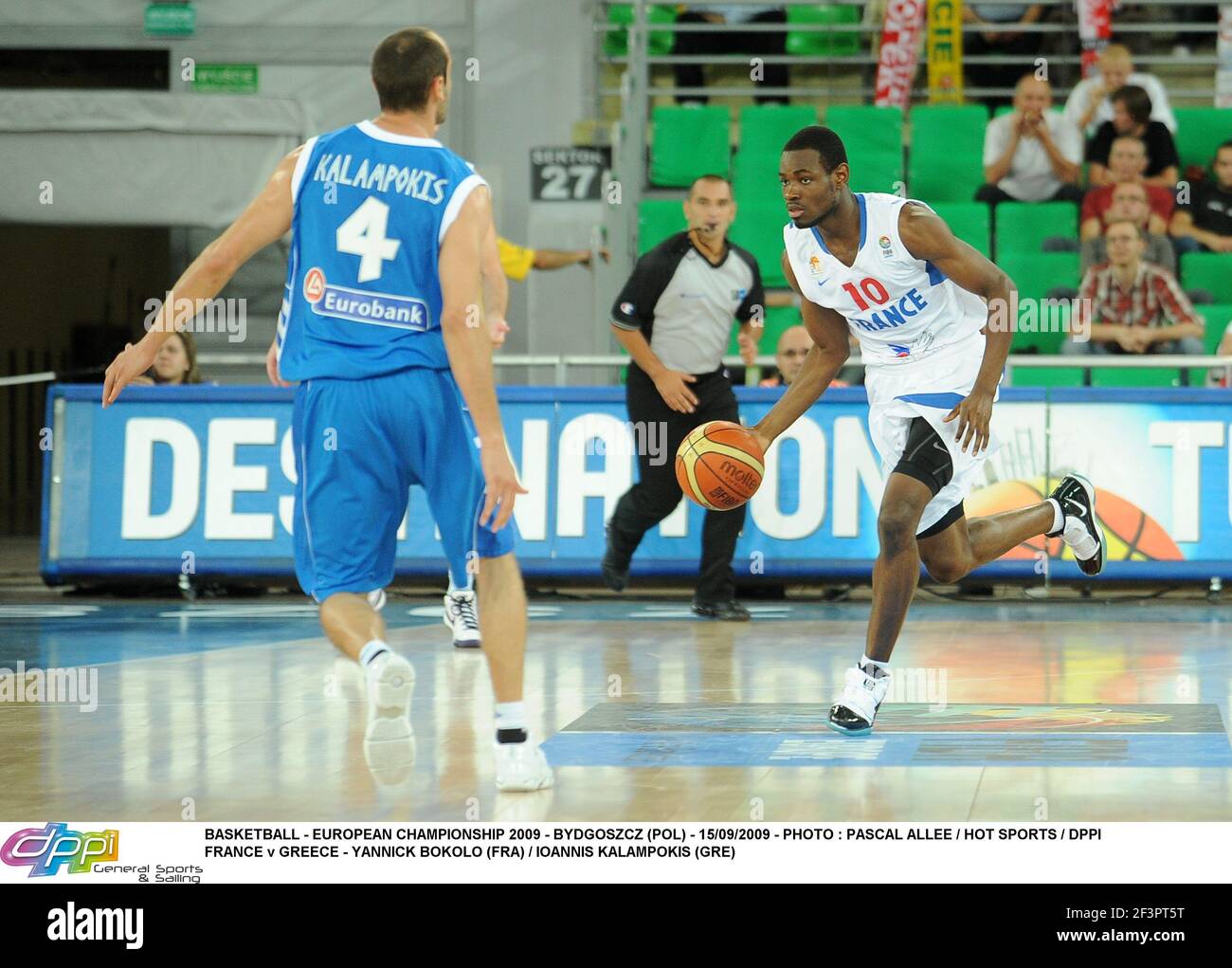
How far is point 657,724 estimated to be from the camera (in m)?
6.45

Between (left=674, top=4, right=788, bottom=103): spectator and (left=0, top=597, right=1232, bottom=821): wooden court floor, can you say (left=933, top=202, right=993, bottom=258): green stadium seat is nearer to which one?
(left=674, top=4, right=788, bottom=103): spectator

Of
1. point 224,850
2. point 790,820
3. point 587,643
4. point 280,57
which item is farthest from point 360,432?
point 280,57

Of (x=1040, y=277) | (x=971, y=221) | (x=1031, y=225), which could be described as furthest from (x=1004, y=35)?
(x=1040, y=277)

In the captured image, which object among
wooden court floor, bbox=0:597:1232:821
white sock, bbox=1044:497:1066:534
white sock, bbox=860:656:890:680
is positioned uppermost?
white sock, bbox=1044:497:1066:534

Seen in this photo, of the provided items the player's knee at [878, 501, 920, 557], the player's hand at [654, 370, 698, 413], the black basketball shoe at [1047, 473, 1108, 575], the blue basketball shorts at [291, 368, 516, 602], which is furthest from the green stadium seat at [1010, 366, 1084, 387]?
the blue basketball shorts at [291, 368, 516, 602]

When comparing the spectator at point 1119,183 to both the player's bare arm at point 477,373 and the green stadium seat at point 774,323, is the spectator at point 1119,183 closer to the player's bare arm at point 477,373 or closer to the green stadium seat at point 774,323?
the green stadium seat at point 774,323

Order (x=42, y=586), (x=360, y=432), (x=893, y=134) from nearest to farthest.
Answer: (x=360, y=432)
(x=42, y=586)
(x=893, y=134)

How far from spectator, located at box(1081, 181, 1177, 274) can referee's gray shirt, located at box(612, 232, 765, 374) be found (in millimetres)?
4444

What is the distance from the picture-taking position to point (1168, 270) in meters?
13.6

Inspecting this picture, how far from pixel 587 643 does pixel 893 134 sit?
338 inches

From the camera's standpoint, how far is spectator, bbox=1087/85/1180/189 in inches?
598

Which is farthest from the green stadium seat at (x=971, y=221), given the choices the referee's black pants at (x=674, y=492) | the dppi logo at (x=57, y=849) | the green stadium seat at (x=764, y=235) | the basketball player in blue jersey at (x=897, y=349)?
the dppi logo at (x=57, y=849)

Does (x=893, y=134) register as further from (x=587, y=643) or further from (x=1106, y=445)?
(x=587, y=643)

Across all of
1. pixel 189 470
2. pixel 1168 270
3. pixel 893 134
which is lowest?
pixel 189 470
